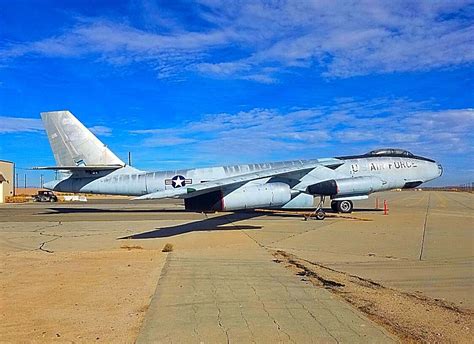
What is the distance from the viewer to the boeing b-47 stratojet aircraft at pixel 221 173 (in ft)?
78.2

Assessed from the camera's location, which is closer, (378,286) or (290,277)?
(378,286)

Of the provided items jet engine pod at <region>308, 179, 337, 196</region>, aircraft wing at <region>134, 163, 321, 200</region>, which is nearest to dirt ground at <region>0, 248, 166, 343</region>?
aircraft wing at <region>134, 163, 321, 200</region>

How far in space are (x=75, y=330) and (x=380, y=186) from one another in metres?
22.0

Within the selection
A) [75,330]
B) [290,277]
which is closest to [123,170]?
[290,277]

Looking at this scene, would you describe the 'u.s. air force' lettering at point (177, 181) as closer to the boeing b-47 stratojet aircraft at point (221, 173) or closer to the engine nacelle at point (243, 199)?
the boeing b-47 stratojet aircraft at point (221, 173)

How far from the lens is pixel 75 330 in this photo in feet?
17.4

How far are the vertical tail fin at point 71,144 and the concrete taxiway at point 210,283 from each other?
8.47m

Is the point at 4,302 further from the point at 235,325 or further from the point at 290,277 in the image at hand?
the point at 290,277

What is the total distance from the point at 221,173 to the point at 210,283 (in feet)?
58.4

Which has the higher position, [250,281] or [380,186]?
[380,186]

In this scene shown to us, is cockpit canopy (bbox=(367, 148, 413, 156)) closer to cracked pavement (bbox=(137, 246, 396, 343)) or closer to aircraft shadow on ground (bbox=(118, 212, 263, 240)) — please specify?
aircraft shadow on ground (bbox=(118, 212, 263, 240))

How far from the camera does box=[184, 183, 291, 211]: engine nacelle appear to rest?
17.5 m

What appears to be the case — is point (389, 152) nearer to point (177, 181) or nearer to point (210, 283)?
point (177, 181)

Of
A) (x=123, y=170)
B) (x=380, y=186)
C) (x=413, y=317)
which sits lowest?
(x=413, y=317)
